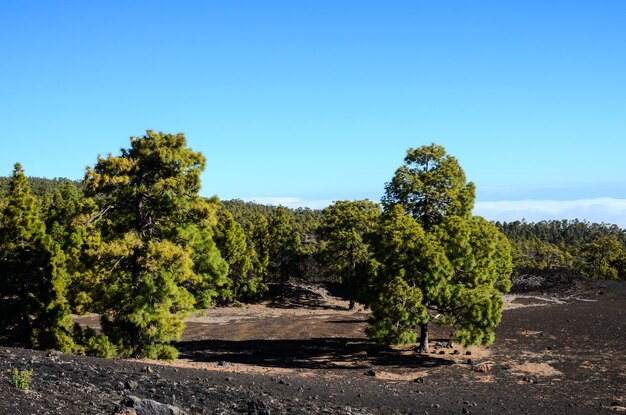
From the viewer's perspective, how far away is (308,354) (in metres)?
32.3

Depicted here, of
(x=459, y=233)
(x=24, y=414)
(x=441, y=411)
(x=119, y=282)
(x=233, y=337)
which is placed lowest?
(x=233, y=337)

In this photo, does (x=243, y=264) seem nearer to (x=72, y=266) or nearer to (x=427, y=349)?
(x=427, y=349)

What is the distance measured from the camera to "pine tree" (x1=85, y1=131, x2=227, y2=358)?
20516 millimetres

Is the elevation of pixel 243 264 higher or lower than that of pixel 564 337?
higher

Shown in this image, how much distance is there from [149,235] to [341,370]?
507 inches

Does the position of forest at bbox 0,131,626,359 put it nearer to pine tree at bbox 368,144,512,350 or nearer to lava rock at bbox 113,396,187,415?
pine tree at bbox 368,144,512,350

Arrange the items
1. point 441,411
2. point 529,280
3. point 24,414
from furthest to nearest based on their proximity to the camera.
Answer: point 529,280 → point 441,411 → point 24,414

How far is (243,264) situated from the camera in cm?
5619

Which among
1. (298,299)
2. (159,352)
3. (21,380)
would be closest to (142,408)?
(21,380)

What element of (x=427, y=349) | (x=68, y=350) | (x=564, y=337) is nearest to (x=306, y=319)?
(x=427, y=349)

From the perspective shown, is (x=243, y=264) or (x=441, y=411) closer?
(x=441, y=411)

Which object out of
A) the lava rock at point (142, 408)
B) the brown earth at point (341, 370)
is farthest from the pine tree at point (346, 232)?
the lava rock at point (142, 408)

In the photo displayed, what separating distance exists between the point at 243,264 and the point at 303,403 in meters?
43.0

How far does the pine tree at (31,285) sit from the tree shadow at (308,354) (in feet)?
25.7
